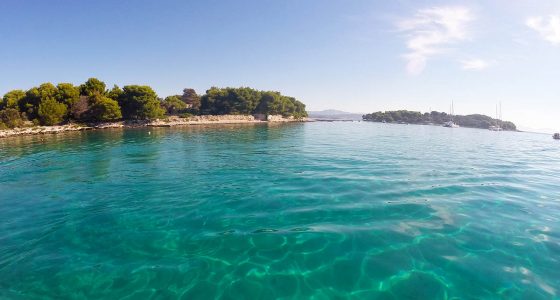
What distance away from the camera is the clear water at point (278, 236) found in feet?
21.1

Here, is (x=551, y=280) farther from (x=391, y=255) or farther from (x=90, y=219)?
(x=90, y=219)

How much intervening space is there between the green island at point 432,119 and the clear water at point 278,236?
159m

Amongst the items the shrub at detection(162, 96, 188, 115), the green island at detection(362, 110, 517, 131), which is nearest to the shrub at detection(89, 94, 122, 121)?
the shrub at detection(162, 96, 188, 115)

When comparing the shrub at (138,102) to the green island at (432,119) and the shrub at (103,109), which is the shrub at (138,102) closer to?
the shrub at (103,109)

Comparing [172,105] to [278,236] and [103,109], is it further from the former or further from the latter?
[278,236]

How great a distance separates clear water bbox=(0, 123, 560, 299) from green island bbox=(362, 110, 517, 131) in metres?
159

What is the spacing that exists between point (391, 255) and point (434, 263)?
1.04 m

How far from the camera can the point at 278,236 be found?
8.65 m

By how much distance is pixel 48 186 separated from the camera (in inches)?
575

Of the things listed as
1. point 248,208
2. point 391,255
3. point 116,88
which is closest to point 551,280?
point 391,255

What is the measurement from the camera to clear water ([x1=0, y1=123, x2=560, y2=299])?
6.42 meters

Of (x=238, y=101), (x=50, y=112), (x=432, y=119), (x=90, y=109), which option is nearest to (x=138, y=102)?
(x=90, y=109)

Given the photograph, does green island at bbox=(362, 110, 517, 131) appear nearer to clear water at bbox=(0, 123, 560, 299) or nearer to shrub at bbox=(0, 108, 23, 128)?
shrub at bbox=(0, 108, 23, 128)

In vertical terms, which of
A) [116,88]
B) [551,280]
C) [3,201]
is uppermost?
[116,88]
